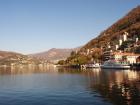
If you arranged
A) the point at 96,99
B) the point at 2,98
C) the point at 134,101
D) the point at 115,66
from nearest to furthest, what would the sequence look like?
the point at 134,101 → the point at 96,99 → the point at 2,98 → the point at 115,66

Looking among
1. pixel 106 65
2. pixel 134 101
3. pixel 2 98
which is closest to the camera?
pixel 134 101

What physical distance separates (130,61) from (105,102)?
471 feet

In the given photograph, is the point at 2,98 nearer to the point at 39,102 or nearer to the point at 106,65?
the point at 39,102

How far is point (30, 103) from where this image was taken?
149ft

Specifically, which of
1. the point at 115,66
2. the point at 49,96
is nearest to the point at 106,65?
the point at 115,66

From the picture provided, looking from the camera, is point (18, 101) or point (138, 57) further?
point (138, 57)

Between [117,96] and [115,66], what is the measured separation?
12930 centimetres

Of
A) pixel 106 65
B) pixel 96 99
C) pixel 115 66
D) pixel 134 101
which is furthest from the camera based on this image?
pixel 106 65

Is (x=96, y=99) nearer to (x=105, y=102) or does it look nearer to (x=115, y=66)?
(x=105, y=102)

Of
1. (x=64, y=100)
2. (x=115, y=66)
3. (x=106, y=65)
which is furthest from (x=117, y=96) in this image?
(x=106, y=65)

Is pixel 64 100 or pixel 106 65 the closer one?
pixel 64 100

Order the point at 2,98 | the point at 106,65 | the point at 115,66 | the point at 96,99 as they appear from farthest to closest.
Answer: the point at 106,65 → the point at 115,66 → the point at 2,98 → the point at 96,99

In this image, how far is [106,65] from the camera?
19188cm

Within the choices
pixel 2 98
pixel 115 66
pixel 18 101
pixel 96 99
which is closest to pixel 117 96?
pixel 96 99
